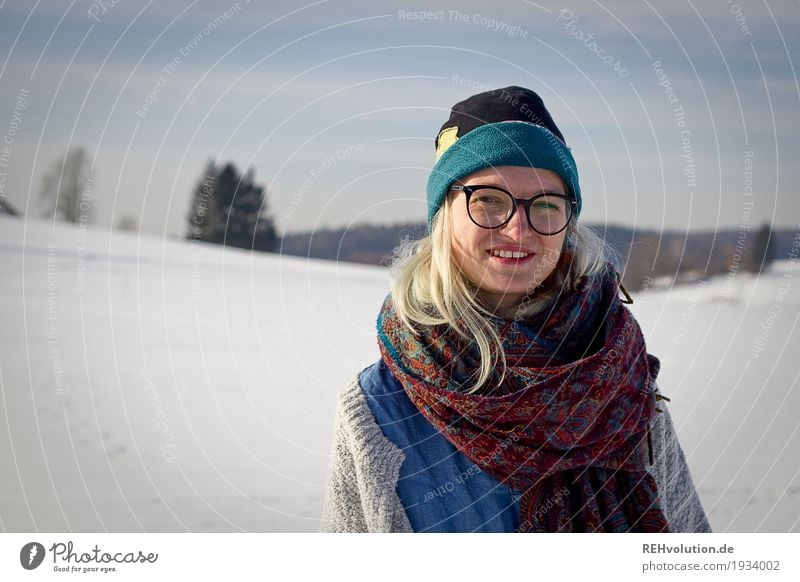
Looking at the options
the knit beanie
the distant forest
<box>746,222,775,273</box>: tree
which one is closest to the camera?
the knit beanie

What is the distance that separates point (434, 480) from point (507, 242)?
0.45 meters

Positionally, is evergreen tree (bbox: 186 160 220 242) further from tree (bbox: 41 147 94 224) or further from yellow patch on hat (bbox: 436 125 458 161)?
yellow patch on hat (bbox: 436 125 458 161)

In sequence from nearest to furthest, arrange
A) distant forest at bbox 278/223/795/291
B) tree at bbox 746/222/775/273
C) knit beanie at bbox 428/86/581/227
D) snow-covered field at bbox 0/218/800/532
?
1. knit beanie at bbox 428/86/581/227
2. distant forest at bbox 278/223/795/291
3. tree at bbox 746/222/775/273
4. snow-covered field at bbox 0/218/800/532

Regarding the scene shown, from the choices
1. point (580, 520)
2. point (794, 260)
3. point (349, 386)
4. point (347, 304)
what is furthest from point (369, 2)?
point (347, 304)

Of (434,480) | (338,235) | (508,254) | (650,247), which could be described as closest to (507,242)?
(508,254)

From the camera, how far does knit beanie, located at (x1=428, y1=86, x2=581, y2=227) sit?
1.18 meters

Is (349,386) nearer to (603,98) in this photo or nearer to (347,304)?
(603,98)

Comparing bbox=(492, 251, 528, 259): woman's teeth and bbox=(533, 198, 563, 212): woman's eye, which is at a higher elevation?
bbox=(533, 198, 563, 212): woman's eye

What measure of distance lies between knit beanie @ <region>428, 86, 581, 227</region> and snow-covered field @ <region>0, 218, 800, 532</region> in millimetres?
1044

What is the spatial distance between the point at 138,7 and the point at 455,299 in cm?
111

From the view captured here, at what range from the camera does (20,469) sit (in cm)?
191

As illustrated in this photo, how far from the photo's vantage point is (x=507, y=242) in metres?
1.21

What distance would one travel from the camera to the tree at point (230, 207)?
2027 mm

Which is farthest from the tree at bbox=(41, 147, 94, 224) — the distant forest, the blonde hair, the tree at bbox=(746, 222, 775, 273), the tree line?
the tree at bbox=(746, 222, 775, 273)
